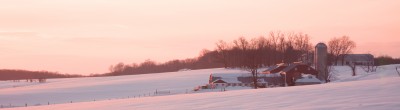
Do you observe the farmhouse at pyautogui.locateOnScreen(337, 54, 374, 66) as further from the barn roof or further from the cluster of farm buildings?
the cluster of farm buildings

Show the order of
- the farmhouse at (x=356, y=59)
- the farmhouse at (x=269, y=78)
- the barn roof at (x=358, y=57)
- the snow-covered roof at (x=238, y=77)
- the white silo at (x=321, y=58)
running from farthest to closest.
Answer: the barn roof at (x=358, y=57) < the farmhouse at (x=356, y=59) < the white silo at (x=321, y=58) < the snow-covered roof at (x=238, y=77) < the farmhouse at (x=269, y=78)

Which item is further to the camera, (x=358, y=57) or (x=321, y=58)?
(x=358, y=57)

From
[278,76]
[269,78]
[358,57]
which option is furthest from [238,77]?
[358,57]

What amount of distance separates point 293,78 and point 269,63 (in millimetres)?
59930

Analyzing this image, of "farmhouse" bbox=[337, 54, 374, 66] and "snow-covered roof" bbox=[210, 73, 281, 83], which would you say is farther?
"farmhouse" bbox=[337, 54, 374, 66]

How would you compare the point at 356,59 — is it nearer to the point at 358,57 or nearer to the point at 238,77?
the point at 358,57

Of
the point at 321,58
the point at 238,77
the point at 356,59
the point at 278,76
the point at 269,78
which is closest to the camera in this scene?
the point at 238,77

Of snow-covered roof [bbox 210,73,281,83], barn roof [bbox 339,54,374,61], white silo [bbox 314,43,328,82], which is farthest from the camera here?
barn roof [bbox 339,54,374,61]

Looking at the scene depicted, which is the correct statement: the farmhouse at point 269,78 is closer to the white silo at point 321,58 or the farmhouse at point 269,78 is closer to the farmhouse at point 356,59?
the white silo at point 321,58

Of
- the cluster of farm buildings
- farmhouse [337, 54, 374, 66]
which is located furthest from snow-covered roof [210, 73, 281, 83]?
farmhouse [337, 54, 374, 66]

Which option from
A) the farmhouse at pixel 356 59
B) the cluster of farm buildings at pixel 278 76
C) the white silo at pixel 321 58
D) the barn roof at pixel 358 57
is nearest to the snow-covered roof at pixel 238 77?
the cluster of farm buildings at pixel 278 76

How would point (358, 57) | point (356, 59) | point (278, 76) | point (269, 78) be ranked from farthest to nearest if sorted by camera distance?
point (358, 57) < point (356, 59) < point (269, 78) < point (278, 76)

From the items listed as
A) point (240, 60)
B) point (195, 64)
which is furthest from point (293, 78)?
point (195, 64)

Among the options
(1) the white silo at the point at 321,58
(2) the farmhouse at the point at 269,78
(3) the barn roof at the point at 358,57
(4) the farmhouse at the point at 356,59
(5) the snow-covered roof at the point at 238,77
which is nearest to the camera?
(2) the farmhouse at the point at 269,78
